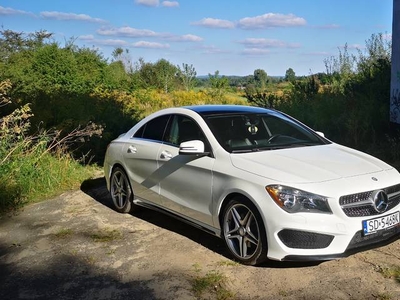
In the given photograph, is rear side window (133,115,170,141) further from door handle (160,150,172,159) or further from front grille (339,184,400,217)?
front grille (339,184,400,217)

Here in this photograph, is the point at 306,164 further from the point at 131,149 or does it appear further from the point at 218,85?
the point at 218,85

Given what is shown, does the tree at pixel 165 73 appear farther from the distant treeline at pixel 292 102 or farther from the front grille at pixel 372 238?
the front grille at pixel 372 238

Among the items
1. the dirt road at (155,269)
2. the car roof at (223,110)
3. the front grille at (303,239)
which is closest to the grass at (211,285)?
the dirt road at (155,269)

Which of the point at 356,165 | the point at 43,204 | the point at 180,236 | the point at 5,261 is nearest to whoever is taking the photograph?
the point at 356,165

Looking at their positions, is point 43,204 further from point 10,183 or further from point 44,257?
point 44,257

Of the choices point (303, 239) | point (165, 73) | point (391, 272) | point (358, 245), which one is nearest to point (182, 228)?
point (303, 239)

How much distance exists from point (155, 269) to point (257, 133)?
1.90 meters

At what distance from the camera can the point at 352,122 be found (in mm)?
9727

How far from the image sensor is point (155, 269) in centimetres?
473

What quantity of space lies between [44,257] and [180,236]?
5.11 ft

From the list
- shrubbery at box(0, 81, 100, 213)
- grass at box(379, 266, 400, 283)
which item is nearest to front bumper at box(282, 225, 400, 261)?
grass at box(379, 266, 400, 283)

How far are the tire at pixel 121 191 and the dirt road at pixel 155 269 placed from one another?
33cm

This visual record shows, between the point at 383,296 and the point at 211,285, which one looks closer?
the point at 383,296

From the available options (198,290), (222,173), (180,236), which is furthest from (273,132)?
(198,290)
